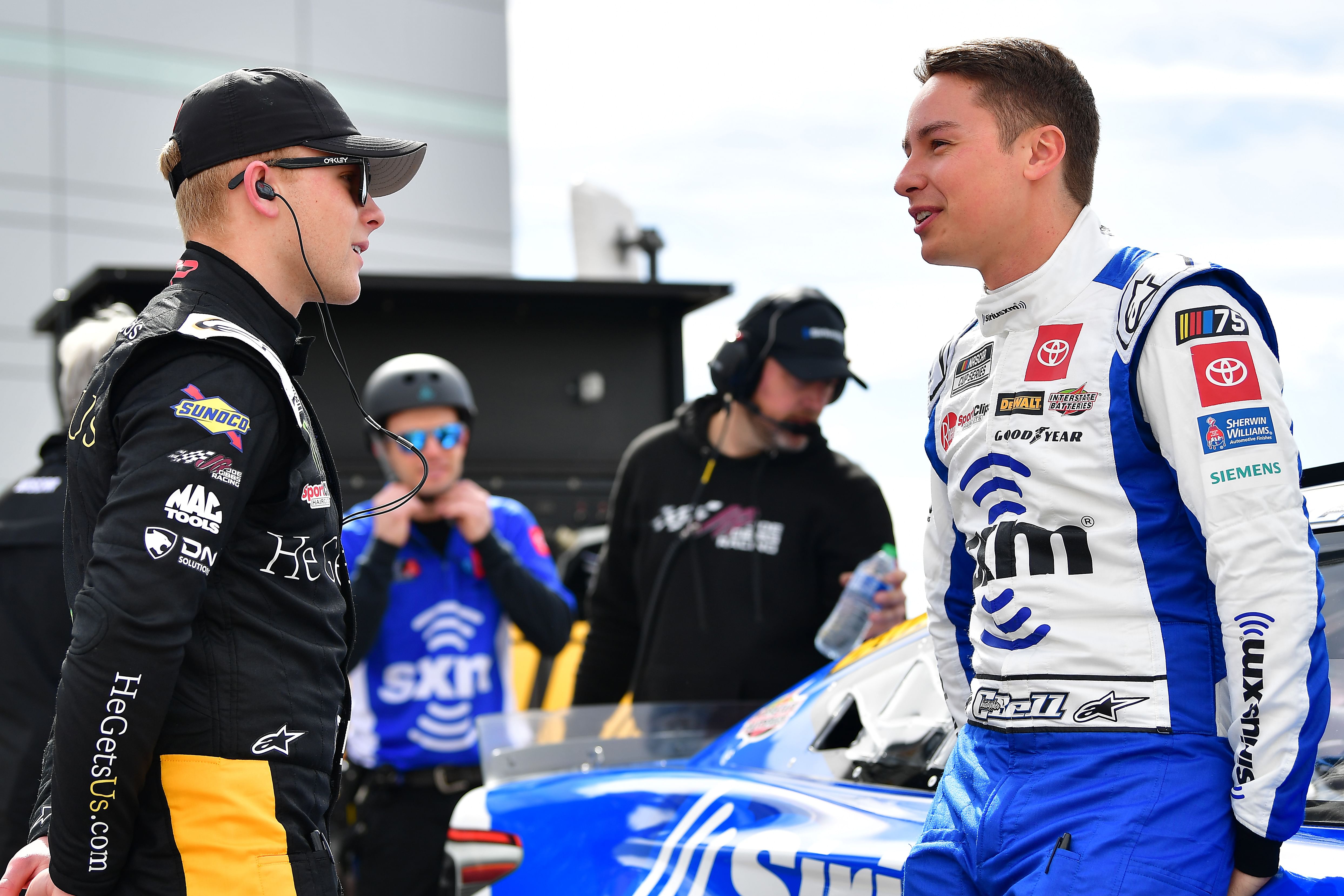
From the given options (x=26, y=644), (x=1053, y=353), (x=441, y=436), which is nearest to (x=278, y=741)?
(x=1053, y=353)

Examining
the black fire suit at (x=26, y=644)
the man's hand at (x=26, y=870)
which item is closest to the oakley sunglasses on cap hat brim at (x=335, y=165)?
the man's hand at (x=26, y=870)

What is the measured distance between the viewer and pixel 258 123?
175cm

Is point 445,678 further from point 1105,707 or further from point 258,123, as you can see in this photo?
point 1105,707

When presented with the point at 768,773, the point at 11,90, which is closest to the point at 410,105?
the point at 11,90

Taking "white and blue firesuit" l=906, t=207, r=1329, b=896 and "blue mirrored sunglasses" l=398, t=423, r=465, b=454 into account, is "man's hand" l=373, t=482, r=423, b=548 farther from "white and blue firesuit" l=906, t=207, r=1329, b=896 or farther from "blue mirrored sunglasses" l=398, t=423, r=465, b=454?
"white and blue firesuit" l=906, t=207, r=1329, b=896

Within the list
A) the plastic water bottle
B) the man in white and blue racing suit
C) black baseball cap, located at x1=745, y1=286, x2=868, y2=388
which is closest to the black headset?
black baseball cap, located at x1=745, y1=286, x2=868, y2=388

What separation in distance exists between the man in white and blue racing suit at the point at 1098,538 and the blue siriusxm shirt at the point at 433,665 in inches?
86.1

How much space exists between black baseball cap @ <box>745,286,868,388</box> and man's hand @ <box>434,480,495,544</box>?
96cm

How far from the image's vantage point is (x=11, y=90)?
49.2 ft

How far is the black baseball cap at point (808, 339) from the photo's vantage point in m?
3.47

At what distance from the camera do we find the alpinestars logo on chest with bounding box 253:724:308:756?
5.20 feet

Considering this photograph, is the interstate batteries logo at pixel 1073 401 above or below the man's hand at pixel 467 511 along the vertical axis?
above

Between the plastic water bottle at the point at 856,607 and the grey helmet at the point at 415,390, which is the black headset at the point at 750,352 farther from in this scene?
the grey helmet at the point at 415,390

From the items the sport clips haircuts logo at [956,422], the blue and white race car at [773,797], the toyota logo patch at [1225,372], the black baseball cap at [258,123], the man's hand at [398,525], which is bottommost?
the blue and white race car at [773,797]
